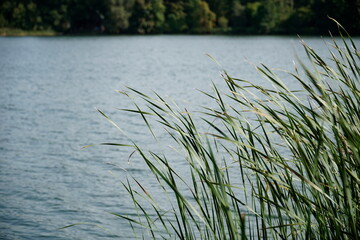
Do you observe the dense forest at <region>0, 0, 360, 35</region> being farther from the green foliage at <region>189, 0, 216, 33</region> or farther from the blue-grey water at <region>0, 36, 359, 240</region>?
the blue-grey water at <region>0, 36, 359, 240</region>

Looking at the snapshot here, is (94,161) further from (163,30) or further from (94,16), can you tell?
(94,16)

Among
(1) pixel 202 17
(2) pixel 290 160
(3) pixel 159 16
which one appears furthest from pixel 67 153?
(3) pixel 159 16

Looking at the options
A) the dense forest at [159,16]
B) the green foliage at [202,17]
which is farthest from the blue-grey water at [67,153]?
the green foliage at [202,17]

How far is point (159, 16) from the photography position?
81312 mm

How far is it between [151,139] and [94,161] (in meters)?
2.06

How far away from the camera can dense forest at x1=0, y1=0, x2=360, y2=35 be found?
2849 inches

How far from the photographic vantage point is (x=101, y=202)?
6.89 meters

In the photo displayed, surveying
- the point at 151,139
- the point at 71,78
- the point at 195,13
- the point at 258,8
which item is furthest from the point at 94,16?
the point at 151,139

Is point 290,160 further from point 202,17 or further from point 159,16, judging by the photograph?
point 159,16

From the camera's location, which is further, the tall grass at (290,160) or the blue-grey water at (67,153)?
the blue-grey water at (67,153)

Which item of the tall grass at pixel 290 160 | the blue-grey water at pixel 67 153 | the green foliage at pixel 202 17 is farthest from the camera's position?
the green foliage at pixel 202 17

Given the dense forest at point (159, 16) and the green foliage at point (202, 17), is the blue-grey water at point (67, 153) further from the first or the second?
the green foliage at point (202, 17)

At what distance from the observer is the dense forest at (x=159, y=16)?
72375mm

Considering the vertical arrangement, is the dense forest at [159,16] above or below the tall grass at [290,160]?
below
